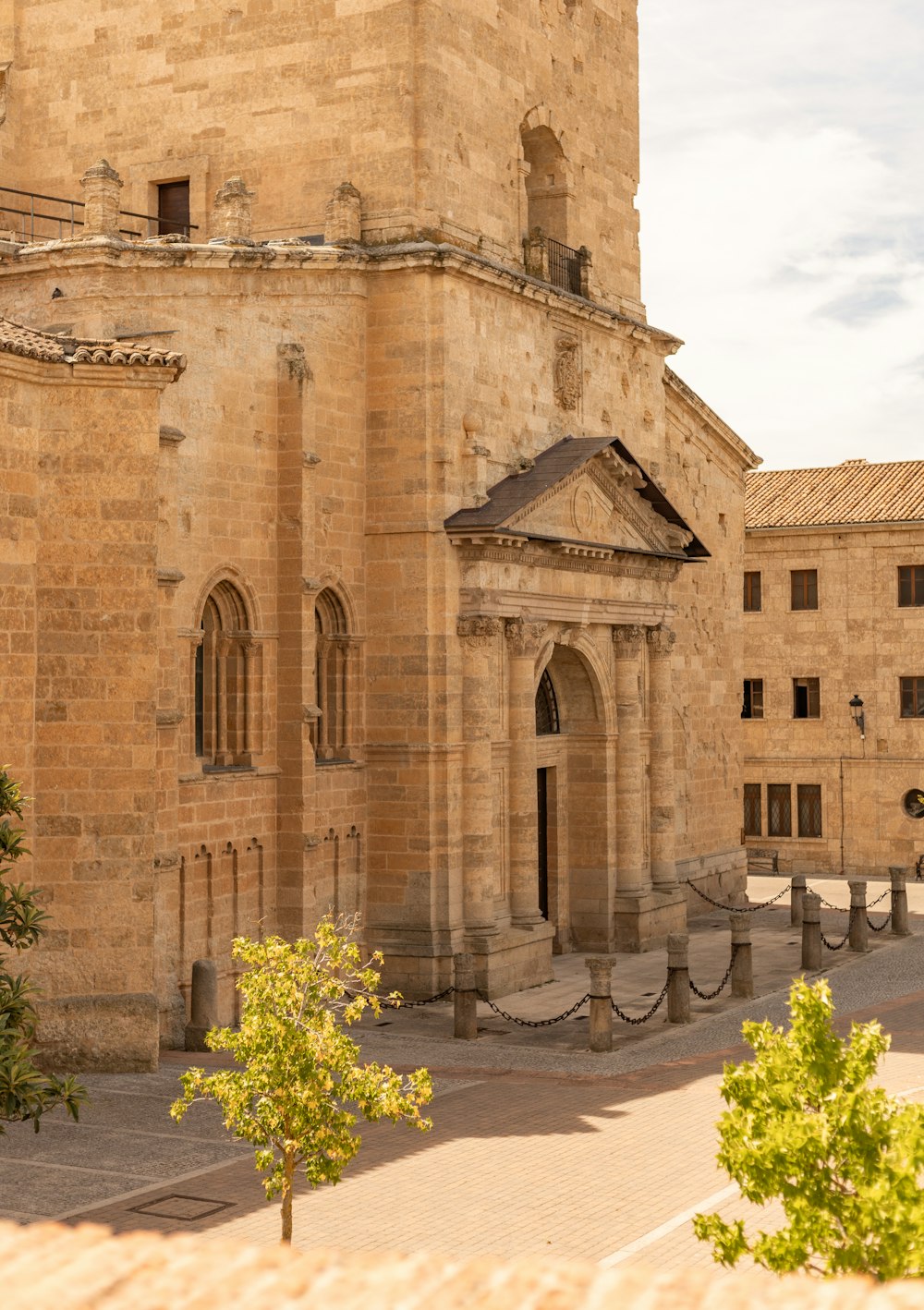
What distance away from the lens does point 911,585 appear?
49562 mm

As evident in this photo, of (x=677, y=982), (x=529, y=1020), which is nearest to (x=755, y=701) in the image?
(x=677, y=982)

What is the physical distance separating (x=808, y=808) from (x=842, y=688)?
11.7ft

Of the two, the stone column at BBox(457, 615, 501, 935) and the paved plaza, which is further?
the stone column at BBox(457, 615, 501, 935)

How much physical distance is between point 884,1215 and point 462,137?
77.5 feet

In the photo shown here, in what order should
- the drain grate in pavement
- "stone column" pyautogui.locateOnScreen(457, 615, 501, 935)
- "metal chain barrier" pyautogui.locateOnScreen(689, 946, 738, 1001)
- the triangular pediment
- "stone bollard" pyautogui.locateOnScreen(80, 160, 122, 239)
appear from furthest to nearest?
the triangular pediment → "stone column" pyautogui.locateOnScreen(457, 615, 501, 935) → "metal chain barrier" pyautogui.locateOnScreen(689, 946, 738, 1001) → "stone bollard" pyautogui.locateOnScreen(80, 160, 122, 239) → the drain grate in pavement

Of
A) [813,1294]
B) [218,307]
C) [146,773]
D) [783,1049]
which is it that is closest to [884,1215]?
[783,1049]

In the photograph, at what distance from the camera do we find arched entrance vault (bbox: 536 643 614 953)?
33094 mm

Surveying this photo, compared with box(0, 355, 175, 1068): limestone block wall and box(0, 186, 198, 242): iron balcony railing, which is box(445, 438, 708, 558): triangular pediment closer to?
box(0, 186, 198, 242): iron balcony railing

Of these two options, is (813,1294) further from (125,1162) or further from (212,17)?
(212,17)

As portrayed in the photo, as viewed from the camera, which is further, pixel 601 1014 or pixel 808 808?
pixel 808 808

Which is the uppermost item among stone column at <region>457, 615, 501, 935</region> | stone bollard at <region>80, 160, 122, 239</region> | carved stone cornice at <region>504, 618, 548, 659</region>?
stone bollard at <region>80, 160, 122, 239</region>

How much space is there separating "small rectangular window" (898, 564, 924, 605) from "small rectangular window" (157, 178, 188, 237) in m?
26.0

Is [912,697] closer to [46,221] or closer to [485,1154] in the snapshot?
[46,221]

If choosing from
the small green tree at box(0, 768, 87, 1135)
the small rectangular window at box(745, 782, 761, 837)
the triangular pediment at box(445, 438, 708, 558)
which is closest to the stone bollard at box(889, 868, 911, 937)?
the triangular pediment at box(445, 438, 708, 558)
